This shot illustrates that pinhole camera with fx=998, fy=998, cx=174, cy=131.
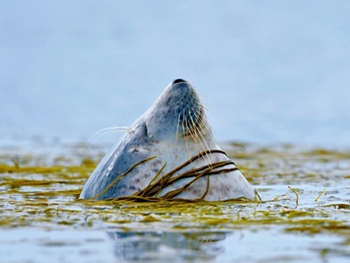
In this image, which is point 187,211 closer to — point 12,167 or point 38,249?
point 38,249

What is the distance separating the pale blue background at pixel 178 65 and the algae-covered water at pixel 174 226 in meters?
8.95

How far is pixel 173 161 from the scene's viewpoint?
7371mm

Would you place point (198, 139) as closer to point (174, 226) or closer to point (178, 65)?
point (174, 226)

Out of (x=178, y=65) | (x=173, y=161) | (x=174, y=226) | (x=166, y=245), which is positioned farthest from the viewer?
(x=178, y=65)

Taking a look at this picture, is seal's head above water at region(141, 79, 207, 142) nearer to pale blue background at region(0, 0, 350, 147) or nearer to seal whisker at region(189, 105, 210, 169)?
seal whisker at region(189, 105, 210, 169)

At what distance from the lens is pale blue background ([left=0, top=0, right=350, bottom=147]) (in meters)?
21.3

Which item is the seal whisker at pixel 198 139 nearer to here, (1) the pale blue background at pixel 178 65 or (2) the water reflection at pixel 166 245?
(2) the water reflection at pixel 166 245

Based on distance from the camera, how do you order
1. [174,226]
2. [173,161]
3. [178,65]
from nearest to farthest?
[174,226] < [173,161] < [178,65]

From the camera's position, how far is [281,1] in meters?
37.6

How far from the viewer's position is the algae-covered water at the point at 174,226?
5.21 meters

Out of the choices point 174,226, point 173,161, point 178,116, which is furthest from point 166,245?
point 178,116

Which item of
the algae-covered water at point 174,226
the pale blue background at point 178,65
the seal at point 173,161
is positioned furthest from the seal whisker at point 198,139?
the pale blue background at point 178,65

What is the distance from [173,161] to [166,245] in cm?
201

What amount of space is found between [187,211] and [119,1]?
1227 inches
